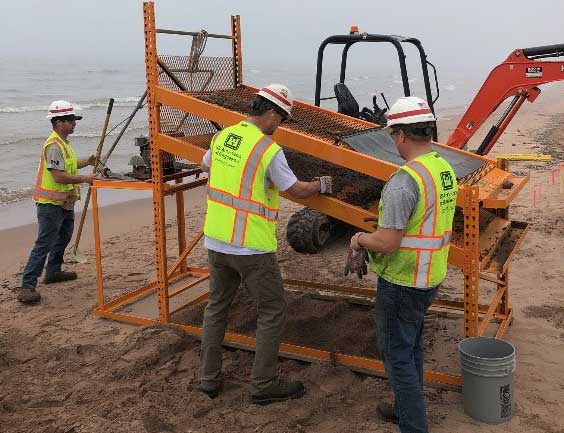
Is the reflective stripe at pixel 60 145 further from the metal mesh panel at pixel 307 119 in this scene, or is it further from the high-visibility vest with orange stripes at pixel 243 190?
the high-visibility vest with orange stripes at pixel 243 190

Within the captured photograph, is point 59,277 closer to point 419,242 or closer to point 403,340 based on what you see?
point 403,340

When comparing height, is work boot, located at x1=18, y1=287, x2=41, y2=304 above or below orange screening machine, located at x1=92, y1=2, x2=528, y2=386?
below

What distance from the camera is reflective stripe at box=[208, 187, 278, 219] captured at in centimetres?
384

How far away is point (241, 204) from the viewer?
12.6ft

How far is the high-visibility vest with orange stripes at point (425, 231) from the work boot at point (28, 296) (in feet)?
12.9

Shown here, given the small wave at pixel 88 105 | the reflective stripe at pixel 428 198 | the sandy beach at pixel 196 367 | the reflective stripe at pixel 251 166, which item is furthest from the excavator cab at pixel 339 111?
the small wave at pixel 88 105

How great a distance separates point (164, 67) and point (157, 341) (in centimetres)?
208

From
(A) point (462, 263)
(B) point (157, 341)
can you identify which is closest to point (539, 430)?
(A) point (462, 263)

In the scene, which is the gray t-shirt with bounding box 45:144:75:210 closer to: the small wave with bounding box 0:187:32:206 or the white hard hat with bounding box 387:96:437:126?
the white hard hat with bounding box 387:96:437:126

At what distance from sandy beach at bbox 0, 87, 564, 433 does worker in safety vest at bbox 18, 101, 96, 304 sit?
1.01 ft

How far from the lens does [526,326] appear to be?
524 centimetres

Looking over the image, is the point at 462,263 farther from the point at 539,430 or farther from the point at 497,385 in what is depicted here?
the point at 539,430

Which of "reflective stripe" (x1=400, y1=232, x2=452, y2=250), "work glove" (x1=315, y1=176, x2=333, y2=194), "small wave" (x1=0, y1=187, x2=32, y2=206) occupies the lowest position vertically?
"small wave" (x1=0, y1=187, x2=32, y2=206)

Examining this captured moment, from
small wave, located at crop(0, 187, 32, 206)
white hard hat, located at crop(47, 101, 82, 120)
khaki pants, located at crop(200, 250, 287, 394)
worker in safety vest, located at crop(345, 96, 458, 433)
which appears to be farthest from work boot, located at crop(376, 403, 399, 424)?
small wave, located at crop(0, 187, 32, 206)
